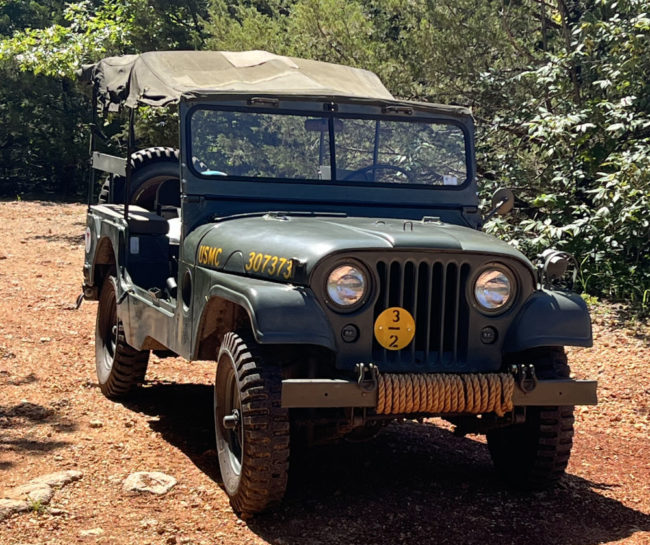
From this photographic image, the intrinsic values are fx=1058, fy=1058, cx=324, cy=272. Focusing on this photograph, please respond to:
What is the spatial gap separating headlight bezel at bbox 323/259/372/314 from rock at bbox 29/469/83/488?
1535mm

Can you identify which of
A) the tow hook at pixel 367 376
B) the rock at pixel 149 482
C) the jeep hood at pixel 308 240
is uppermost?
the jeep hood at pixel 308 240

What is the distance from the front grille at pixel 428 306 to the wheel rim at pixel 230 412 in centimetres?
65

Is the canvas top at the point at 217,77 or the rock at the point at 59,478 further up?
the canvas top at the point at 217,77

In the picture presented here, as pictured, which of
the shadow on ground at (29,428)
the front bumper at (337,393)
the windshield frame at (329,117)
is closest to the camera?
the front bumper at (337,393)

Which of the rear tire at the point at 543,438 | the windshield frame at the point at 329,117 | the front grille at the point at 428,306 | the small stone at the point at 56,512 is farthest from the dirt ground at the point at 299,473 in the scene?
the windshield frame at the point at 329,117

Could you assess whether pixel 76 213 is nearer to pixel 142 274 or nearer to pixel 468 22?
pixel 468 22

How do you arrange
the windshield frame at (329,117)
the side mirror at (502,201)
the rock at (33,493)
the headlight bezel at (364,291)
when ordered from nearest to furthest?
the headlight bezel at (364,291) < the rock at (33,493) < the windshield frame at (329,117) < the side mirror at (502,201)

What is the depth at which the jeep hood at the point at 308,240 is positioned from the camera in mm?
4379

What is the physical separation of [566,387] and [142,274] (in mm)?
2883

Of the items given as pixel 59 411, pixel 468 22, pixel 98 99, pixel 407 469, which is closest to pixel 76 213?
pixel 468 22

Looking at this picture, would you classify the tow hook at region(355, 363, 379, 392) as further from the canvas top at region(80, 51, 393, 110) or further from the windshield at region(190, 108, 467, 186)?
the canvas top at region(80, 51, 393, 110)

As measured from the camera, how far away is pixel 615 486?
5.23 meters

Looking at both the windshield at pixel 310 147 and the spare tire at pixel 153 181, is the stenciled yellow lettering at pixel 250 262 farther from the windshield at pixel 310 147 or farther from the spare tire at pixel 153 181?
the spare tire at pixel 153 181

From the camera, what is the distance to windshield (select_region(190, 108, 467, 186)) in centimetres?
553
